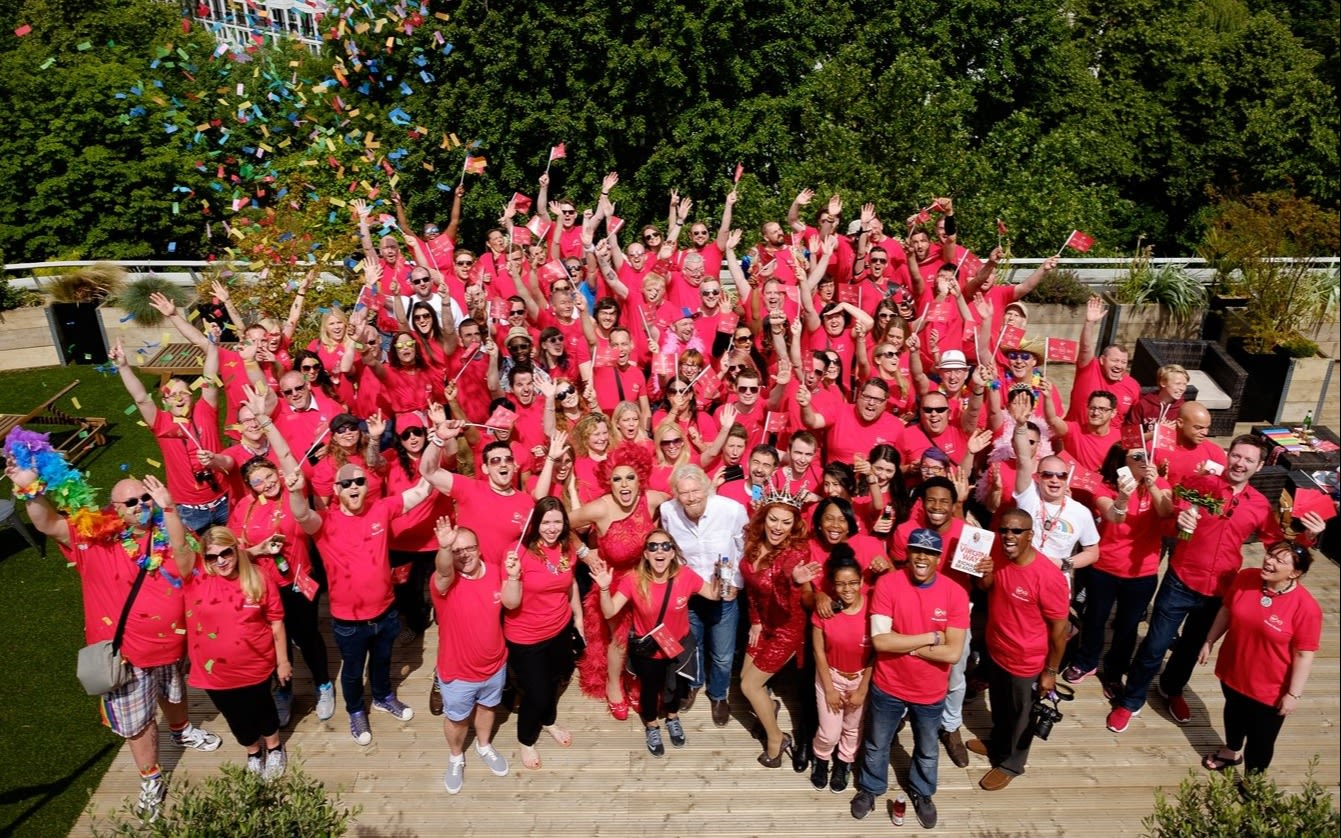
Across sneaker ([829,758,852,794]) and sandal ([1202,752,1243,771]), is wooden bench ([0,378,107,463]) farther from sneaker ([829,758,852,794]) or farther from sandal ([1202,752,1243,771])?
sandal ([1202,752,1243,771])

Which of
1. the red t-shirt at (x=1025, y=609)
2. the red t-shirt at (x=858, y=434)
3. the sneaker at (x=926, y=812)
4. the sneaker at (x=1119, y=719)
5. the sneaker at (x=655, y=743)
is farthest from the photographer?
the red t-shirt at (x=858, y=434)

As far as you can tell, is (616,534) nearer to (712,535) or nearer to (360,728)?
(712,535)

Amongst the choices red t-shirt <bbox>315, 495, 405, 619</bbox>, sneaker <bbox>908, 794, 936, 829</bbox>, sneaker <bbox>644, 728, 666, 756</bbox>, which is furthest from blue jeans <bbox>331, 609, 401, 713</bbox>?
sneaker <bbox>908, 794, 936, 829</bbox>

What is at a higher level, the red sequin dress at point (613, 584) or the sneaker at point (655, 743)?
the red sequin dress at point (613, 584)

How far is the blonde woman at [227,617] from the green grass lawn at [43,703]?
153 centimetres

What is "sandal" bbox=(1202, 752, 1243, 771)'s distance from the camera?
639cm

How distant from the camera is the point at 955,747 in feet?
21.2

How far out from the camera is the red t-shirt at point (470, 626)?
568 cm

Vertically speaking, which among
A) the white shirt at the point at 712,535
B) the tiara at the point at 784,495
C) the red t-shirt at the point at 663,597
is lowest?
the red t-shirt at the point at 663,597

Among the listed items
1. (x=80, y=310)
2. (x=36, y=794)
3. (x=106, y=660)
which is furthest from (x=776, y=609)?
(x=80, y=310)

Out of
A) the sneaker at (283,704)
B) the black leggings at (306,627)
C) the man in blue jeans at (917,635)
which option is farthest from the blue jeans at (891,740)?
the sneaker at (283,704)

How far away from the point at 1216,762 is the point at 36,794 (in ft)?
26.9

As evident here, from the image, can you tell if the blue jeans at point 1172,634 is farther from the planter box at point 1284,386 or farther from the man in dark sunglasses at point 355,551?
the planter box at point 1284,386

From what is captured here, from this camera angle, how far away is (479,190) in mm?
15422
